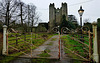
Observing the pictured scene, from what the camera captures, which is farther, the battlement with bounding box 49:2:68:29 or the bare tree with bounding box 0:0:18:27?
the battlement with bounding box 49:2:68:29

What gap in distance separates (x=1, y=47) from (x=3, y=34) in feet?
3.22

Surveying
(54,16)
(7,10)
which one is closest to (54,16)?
(54,16)

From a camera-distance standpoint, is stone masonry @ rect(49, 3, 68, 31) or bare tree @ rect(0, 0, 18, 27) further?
stone masonry @ rect(49, 3, 68, 31)

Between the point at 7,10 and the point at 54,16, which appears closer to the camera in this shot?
the point at 7,10

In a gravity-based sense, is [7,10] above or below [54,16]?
below

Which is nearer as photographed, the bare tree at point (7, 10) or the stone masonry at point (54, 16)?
the bare tree at point (7, 10)

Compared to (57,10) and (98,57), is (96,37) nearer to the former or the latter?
(98,57)

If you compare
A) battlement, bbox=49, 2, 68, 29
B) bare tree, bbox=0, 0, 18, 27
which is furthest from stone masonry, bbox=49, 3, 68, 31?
bare tree, bbox=0, 0, 18, 27

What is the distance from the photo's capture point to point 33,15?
28.9 metres

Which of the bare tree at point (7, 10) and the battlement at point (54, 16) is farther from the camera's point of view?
the battlement at point (54, 16)

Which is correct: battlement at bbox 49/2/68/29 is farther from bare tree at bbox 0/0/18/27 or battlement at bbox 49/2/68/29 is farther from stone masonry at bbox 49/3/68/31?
bare tree at bbox 0/0/18/27

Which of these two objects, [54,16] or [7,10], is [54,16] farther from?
[7,10]

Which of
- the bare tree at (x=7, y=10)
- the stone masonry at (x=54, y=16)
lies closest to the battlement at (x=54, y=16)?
the stone masonry at (x=54, y=16)

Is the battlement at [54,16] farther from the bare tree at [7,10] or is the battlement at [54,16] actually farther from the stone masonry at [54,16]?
the bare tree at [7,10]
